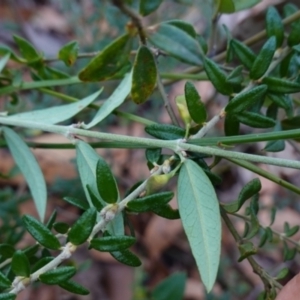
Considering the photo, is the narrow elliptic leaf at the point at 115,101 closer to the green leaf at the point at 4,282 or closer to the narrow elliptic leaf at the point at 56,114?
the narrow elliptic leaf at the point at 56,114

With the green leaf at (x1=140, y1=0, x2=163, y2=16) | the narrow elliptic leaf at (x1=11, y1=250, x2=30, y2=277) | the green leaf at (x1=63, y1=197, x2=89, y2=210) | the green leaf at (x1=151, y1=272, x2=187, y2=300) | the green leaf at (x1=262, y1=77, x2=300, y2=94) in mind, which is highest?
the green leaf at (x1=140, y1=0, x2=163, y2=16)

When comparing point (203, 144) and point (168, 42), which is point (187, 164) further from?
point (168, 42)

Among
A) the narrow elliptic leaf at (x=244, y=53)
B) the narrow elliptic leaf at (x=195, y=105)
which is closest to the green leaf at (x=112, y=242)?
the narrow elliptic leaf at (x=195, y=105)

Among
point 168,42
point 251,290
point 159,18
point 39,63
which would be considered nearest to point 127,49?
point 168,42

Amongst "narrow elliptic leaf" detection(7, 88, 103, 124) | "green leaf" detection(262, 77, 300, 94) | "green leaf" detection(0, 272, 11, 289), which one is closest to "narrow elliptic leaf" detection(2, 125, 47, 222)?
"narrow elliptic leaf" detection(7, 88, 103, 124)

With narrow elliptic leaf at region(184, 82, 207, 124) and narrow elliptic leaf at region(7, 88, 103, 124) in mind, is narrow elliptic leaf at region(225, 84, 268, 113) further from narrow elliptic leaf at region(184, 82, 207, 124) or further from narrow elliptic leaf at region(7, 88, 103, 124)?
narrow elliptic leaf at region(7, 88, 103, 124)

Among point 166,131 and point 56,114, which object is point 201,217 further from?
point 56,114
